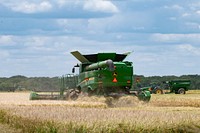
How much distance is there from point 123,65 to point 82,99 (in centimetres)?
316

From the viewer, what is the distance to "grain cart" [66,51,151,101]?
32.6 metres

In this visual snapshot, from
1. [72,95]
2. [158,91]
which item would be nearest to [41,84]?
[158,91]

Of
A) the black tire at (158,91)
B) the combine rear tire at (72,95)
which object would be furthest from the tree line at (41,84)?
the combine rear tire at (72,95)

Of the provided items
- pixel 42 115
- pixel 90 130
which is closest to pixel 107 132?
pixel 90 130

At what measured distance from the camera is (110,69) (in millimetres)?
31750

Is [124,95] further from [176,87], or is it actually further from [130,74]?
[176,87]

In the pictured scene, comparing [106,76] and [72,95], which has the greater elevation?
[106,76]

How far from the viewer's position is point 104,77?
107 feet

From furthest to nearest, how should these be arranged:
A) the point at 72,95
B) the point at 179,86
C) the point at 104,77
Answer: the point at 179,86 < the point at 72,95 < the point at 104,77

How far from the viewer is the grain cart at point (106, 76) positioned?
32594mm

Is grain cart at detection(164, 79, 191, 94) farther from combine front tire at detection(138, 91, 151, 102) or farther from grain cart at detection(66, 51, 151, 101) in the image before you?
combine front tire at detection(138, 91, 151, 102)

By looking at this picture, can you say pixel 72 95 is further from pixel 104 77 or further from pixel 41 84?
pixel 41 84

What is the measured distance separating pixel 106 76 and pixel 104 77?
13 centimetres

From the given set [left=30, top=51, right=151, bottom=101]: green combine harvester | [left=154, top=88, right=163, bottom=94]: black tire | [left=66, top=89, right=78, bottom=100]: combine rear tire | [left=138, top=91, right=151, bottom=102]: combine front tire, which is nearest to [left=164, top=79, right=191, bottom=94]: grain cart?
[left=154, top=88, right=163, bottom=94]: black tire
